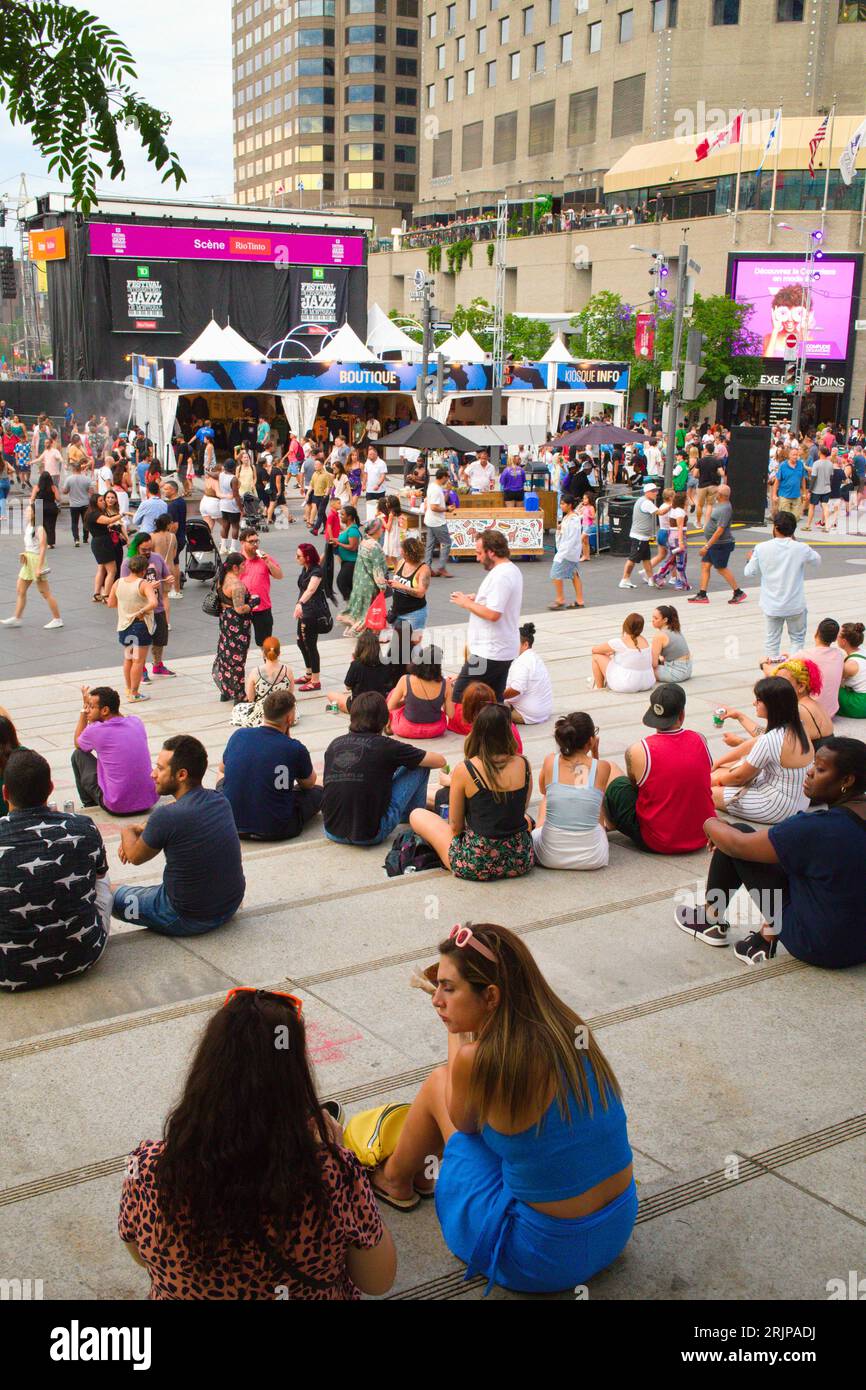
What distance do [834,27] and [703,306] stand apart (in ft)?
67.6

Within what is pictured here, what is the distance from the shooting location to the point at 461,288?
243 ft

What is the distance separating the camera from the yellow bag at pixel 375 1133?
3.77m

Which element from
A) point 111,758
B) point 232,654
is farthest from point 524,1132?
point 232,654

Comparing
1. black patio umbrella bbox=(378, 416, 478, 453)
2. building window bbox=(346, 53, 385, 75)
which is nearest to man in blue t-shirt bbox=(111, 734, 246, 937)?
black patio umbrella bbox=(378, 416, 478, 453)

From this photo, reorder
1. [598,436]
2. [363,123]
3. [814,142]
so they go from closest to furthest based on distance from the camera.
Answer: [598,436] → [814,142] → [363,123]

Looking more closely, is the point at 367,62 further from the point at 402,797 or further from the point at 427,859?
the point at 427,859

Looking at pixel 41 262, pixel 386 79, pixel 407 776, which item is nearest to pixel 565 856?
pixel 407 776

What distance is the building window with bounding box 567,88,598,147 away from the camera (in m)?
66.9

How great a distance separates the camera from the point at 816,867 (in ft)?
16.4

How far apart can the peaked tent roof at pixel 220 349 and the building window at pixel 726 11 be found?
38.7 m

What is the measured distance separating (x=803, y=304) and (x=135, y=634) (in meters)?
43.3

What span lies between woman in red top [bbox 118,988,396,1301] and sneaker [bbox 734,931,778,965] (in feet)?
9.53

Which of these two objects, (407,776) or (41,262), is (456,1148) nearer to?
(407,776)

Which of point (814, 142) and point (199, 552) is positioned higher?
point (814, 142)
